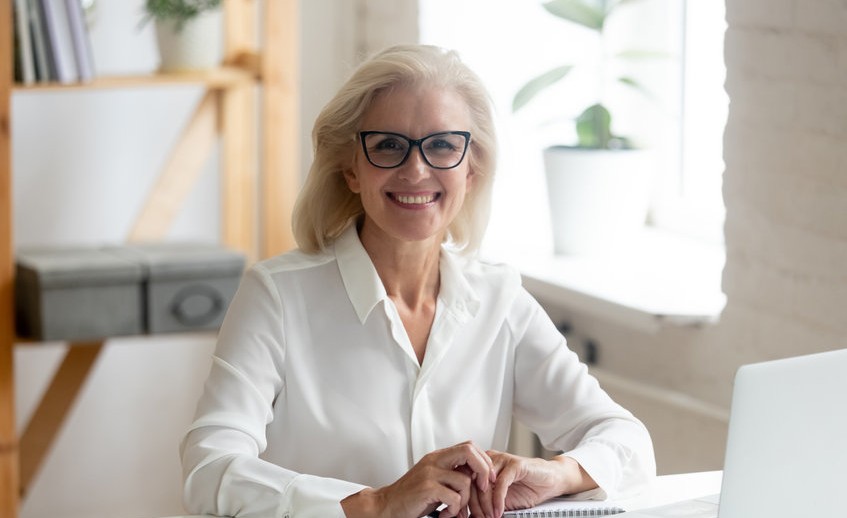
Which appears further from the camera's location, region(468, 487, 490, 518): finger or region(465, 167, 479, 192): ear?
region(465, 167, 479, 192): ear

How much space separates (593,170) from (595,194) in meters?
0.07

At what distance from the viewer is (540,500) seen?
1.62 m

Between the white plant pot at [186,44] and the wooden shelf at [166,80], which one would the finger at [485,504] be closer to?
the wooden shelf at [166,80]

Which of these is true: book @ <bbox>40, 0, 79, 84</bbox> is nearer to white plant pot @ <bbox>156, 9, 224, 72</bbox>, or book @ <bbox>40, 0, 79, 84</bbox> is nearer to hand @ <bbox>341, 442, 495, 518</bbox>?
white plant pot @ <bbox>156, 9, 224, 72</bbox>

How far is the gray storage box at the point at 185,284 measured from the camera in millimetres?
3025

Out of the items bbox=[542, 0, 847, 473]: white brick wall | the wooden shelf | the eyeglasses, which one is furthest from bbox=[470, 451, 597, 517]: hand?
the wooden shelf

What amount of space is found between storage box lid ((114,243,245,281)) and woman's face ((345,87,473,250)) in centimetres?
129

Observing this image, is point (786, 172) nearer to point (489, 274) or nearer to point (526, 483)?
point (489, 274)

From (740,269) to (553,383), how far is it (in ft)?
2.46

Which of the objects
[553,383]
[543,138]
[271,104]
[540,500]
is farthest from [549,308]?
[540,500]

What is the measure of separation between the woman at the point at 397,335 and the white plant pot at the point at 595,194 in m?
1.04

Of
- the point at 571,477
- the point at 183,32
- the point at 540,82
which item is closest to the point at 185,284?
the point at 183,32

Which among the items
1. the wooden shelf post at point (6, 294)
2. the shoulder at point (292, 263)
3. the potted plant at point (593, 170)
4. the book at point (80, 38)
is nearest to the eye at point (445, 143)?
the shoulder at point (292, 263)

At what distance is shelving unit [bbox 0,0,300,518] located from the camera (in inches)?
128
